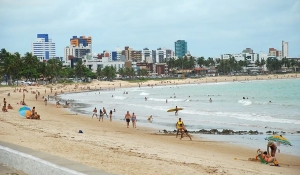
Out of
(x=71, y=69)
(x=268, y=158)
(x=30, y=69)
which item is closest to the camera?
(x=268, y=158)

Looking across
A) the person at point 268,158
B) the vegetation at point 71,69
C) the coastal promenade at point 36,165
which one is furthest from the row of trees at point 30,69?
the coastal promenade at point 36,165

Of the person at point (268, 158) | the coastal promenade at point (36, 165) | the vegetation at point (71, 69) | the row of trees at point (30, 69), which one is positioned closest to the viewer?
the coastal promenade at point (36, 165)

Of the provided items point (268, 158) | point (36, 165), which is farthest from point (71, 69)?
point (36, 165)

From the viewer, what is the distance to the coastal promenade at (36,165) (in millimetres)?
6016

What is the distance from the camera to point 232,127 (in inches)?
1004

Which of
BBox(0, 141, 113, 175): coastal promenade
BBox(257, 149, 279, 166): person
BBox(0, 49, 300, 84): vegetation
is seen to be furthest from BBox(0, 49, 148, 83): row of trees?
BBox(0, 141, 113, 175): coastal promenade

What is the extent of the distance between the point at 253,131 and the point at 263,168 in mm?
11096

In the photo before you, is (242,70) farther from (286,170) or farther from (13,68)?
(286,170)

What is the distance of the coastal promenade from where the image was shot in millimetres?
6016

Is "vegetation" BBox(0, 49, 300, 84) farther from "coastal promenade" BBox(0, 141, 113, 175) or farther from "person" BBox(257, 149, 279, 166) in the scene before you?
"coastal promenade" BBox(0, 141, 113, 175)

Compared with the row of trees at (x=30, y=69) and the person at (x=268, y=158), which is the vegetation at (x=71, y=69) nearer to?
the row of trees at (x=30, y=69)

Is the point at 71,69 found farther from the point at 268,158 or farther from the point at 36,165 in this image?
the point at 36,165

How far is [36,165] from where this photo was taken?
6.54 metres

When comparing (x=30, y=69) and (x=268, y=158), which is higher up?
(x=30, y=69)
